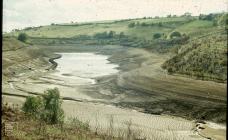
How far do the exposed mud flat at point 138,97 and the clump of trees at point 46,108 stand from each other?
5865 millimetres

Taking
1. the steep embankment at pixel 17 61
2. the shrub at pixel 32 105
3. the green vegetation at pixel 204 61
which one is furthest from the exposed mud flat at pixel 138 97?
the shrub at pixel 32 105

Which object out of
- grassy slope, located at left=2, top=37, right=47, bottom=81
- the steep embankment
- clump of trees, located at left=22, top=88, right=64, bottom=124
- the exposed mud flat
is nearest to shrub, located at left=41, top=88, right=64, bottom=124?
clump of trees, located at left=22, top=88, right=64, bottom=124

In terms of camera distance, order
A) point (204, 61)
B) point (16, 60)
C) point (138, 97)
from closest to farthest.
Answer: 1. point (138, 97)
2. point (204, 61)
3. point (16, 60)

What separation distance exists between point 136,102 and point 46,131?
98.9ft

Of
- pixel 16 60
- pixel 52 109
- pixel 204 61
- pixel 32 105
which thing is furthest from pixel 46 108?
pixel 16 60

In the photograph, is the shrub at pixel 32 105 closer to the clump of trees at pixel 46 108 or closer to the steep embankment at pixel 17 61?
the clump of trees at pixel 46 108

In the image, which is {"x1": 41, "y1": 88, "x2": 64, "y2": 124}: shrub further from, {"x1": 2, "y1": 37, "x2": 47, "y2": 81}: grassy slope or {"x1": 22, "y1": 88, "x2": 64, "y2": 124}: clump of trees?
{"x1": 2, "y1": 37, "x2": 47, "y2": 81}: grassy slope

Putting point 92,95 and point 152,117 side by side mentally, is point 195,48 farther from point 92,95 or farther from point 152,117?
point 152,117

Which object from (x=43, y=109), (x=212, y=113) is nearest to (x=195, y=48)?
(x=212, y=113)

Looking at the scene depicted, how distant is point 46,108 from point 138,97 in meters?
24.3

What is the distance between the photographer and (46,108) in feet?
109

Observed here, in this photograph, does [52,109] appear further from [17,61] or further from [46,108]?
[17,61]

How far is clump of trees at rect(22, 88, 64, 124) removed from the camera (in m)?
31.8

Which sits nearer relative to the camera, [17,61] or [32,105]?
[32,105]
